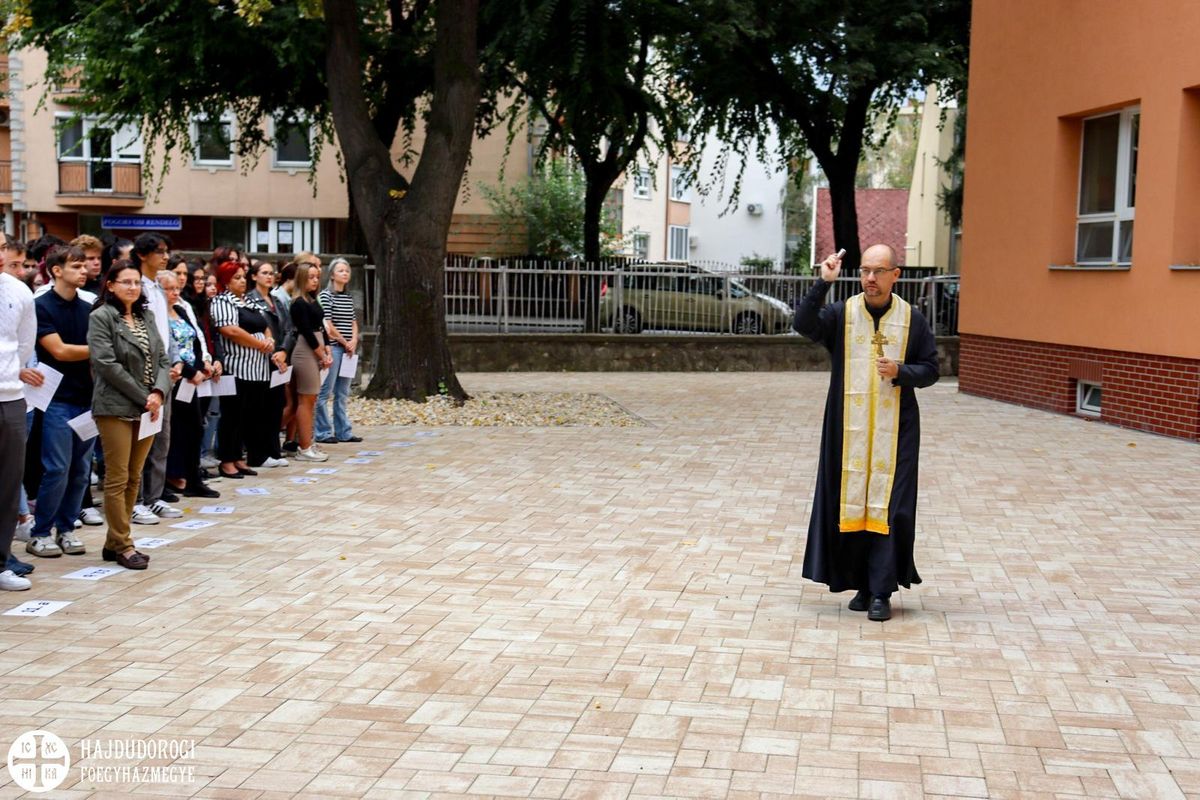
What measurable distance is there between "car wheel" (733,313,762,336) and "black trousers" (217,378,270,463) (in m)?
14.0

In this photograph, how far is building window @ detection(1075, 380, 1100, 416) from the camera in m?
16.5

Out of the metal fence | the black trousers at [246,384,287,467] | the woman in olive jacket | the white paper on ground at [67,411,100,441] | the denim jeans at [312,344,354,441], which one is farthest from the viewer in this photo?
the metal fence

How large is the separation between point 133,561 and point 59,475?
0.77 m

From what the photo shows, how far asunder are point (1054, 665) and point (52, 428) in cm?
576

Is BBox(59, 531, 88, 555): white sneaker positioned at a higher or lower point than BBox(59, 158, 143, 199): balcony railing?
lower

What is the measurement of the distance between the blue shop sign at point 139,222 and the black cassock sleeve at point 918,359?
4075cm

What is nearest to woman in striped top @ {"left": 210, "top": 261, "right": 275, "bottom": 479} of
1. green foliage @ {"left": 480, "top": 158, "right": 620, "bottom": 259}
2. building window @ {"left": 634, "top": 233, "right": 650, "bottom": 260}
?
green foliage @ {"left": 480, "top": 158, "right": 620, "bottom": 259}

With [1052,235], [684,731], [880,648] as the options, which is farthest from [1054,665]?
[1052,235]

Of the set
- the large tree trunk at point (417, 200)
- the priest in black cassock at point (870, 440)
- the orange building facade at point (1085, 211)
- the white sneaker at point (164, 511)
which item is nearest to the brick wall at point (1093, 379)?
the orange building facade at point (1085, 211)

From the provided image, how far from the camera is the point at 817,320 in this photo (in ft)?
23.7

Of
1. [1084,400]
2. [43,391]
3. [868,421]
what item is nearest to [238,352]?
[43,391]

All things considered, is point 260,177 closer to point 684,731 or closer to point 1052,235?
point 1052,235

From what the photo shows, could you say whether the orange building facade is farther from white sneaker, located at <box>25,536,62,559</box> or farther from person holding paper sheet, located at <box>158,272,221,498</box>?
white sneaker, located at <box>25,536,62,559</box>

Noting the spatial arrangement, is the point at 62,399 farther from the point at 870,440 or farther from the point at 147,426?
the point at 870,440
